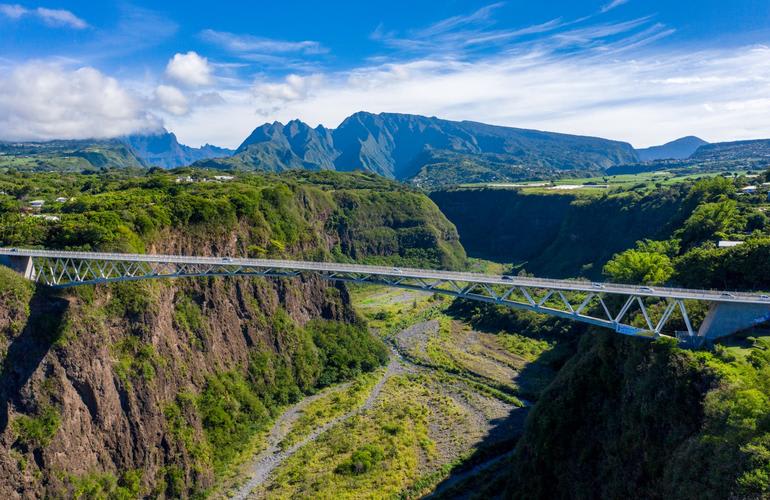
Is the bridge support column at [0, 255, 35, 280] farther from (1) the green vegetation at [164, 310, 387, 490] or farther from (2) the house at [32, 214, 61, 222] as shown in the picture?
(1) the green vegetation at [164, 310, 387, 490]

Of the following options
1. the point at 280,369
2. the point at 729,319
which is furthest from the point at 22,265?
the point at 729,319

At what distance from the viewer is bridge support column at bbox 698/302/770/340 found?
101 ft

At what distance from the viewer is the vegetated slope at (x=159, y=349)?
38875 mm

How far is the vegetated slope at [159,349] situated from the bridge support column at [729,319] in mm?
45331

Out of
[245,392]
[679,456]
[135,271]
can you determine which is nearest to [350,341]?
[245,392]

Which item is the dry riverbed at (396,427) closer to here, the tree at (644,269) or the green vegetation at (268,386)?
the green vegetation at (268,386)

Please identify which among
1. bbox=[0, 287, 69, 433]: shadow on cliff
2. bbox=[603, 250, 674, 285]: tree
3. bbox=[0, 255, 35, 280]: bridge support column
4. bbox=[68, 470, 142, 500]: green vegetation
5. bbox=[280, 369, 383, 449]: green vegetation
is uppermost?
bbox=[0, 255, 35, 280]: bridge support column

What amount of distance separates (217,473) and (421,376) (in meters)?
31.8

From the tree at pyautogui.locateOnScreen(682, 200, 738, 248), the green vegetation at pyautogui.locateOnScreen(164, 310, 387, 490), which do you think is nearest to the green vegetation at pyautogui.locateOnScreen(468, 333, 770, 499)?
the green vegetation at pyautogui.locateOnScreen(164, 310, 387, 490)

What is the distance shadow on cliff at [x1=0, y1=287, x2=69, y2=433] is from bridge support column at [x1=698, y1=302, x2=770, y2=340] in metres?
51.2

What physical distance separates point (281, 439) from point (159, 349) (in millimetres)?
16954

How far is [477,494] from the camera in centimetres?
4138

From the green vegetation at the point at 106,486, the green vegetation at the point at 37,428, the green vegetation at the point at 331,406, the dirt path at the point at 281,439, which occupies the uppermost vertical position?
the green vegetation at the point at 37,428

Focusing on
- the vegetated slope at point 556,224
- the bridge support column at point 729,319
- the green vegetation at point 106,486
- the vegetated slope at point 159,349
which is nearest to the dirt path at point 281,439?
the vegetated slope at point 159,349
